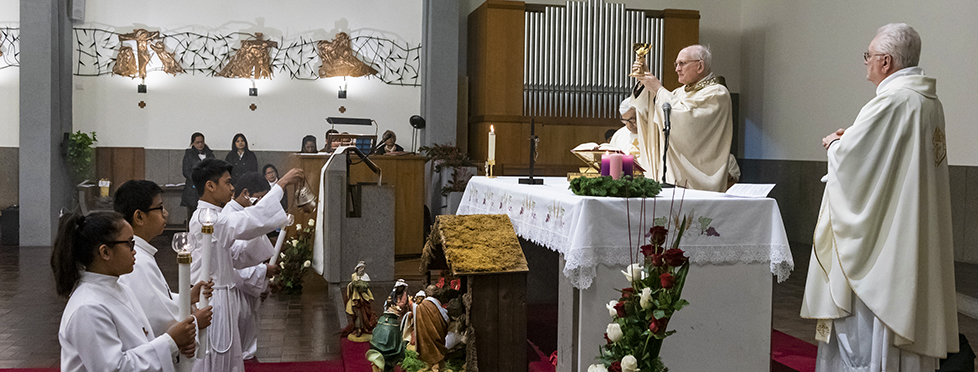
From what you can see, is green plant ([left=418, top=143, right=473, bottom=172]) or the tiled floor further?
green plant ([left=418, top=143, right=473, bottom=172])

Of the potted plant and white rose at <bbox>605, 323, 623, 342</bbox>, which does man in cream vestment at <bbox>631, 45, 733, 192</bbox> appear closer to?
white rose at <bbox>605, 323, 623, 342</bbox>

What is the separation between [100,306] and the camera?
2373 mm

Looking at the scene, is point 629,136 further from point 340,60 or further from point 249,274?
point 340,60

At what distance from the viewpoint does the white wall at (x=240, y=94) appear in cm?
1150

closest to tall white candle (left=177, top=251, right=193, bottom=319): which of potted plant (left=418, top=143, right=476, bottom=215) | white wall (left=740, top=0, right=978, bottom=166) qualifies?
potted plant (left=418, top=143, right=476, bottom=215)

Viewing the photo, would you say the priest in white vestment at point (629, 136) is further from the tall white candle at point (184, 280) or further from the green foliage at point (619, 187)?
the tall white candle at point (184, 280)

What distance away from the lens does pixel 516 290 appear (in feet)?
12.5

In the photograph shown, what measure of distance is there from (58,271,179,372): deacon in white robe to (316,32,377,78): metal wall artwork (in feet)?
31.6

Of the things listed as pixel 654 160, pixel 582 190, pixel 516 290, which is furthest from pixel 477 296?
pixel 654 160

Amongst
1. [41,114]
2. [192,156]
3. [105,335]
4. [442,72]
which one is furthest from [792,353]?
[41,114]

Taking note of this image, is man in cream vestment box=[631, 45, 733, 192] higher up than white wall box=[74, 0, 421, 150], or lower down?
lower down

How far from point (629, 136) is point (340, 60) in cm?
701

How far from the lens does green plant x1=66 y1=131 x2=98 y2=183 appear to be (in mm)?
10840

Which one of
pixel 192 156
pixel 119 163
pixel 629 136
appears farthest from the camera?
pixel 119 163
